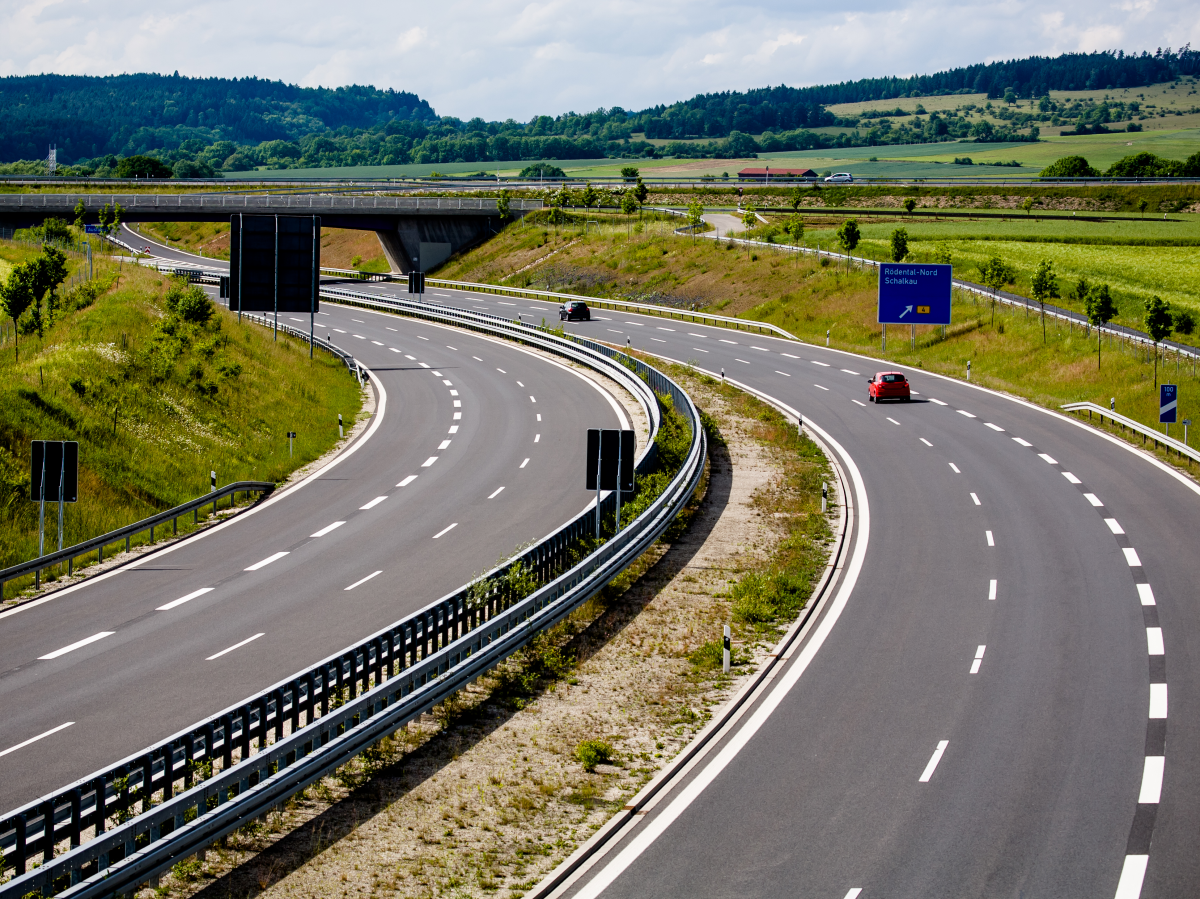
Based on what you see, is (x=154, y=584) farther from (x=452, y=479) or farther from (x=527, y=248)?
(x=527, y=248)

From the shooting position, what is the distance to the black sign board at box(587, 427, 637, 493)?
24500 millimetres

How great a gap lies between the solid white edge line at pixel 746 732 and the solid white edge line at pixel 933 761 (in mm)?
2455

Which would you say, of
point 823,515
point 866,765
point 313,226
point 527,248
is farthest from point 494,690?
point 527,248

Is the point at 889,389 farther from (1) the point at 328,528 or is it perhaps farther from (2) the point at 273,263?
(2) the point at 273,263

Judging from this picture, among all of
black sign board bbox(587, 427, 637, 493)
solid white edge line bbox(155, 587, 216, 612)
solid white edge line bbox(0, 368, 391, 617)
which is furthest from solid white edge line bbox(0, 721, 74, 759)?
black sign board bbox(587, 427, 637, 493)

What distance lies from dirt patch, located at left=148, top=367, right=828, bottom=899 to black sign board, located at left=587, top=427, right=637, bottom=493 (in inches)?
83.3

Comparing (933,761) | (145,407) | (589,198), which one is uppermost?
(589,198)

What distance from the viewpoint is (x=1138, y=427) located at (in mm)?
39844

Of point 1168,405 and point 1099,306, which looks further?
point 1099,306

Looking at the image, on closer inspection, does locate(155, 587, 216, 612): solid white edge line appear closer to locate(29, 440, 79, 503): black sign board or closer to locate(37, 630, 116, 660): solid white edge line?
locate(37, 630, 116, 660): solid white edge line

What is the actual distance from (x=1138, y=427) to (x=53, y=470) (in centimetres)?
3327

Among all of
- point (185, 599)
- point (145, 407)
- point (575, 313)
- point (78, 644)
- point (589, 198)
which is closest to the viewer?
point (78, 644)

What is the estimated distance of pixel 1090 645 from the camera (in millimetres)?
20250

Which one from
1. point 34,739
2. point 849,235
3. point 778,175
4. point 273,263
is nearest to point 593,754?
point 34,739
